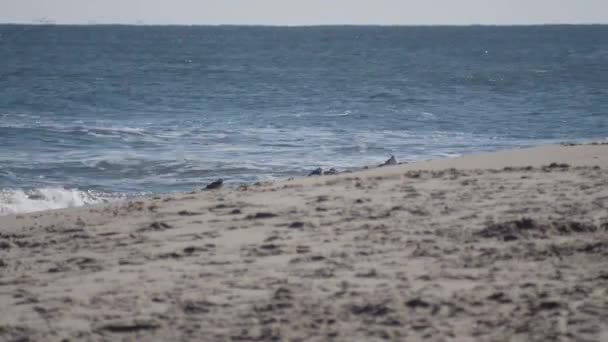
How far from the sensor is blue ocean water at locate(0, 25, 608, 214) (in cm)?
1448

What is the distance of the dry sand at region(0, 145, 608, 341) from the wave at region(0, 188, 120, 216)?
105 inches

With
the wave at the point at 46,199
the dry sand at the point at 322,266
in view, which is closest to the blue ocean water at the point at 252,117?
the wave at the point at 46,199

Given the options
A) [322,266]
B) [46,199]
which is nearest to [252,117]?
[46,199]

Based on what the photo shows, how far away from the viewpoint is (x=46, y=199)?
12.1 meters

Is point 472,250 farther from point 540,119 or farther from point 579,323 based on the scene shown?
point 540,119

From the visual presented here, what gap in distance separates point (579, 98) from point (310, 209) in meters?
23.0

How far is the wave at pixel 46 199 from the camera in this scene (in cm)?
1159

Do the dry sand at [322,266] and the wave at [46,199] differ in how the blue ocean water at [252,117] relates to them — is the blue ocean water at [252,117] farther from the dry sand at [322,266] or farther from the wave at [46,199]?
the dry sand at [322,266]

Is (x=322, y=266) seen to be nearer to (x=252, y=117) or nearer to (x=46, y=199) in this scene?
(x=46, y=199)

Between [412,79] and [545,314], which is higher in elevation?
[412,79]

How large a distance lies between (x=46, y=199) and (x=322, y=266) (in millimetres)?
6777

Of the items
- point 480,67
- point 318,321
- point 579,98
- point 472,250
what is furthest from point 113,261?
point 480,67

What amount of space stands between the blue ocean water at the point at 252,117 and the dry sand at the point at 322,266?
425 centimetres

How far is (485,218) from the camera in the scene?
7375mm
